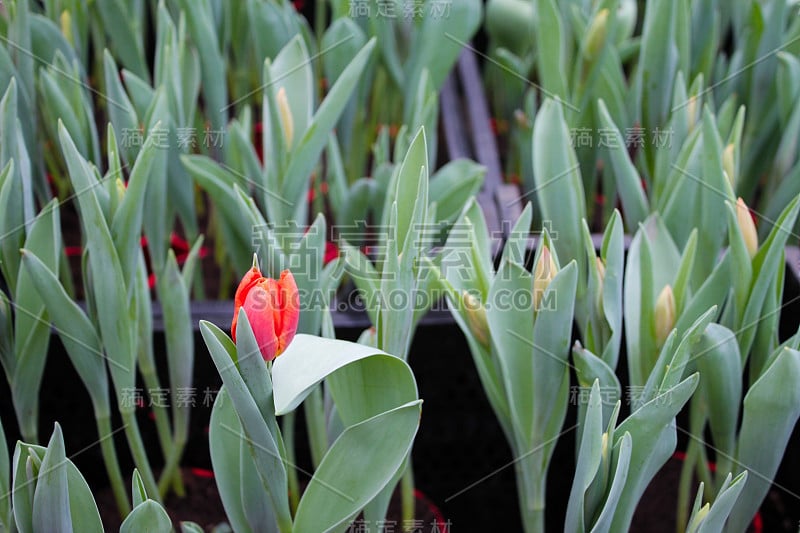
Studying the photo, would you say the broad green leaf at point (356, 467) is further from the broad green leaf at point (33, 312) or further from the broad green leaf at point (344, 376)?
the broad green leaf at point (33, 312)

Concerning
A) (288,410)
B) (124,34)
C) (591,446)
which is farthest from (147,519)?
(124,34)

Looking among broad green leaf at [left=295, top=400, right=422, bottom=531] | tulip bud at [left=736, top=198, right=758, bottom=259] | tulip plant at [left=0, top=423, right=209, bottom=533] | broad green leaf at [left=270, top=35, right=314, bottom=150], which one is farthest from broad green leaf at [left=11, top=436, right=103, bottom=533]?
tulip bud at [left=736, top=198, right=758, bottom=259]

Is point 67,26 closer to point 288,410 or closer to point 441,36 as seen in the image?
point 441,36

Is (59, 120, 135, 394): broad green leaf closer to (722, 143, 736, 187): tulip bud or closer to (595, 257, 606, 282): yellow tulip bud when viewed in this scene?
(595, 257, 606, 282): yellow tulip bud

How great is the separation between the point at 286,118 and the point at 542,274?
261 millimetres

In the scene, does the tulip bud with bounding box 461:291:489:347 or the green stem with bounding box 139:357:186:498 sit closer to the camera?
the tulip bud with bounding box 461:291:489:347

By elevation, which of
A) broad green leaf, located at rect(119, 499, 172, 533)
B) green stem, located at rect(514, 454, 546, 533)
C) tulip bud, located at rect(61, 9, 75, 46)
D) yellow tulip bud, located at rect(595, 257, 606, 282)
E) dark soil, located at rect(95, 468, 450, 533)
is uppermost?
tulip bud, located at rect(61, 9, 75, 46)

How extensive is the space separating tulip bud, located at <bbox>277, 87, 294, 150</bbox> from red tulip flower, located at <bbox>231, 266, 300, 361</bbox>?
0.30m

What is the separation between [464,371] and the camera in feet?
2.82

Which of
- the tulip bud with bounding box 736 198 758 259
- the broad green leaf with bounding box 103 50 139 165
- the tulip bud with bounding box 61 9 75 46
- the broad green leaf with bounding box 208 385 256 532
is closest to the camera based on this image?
the broad green leaf with bounding box 208 385 256 532

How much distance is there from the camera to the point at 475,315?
62 cm

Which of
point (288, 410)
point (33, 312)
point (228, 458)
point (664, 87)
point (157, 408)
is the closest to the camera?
point (288, 410)

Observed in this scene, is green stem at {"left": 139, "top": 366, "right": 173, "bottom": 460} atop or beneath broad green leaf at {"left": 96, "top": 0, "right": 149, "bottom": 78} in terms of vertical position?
beneath

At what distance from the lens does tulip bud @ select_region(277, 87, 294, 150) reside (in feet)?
2.38
